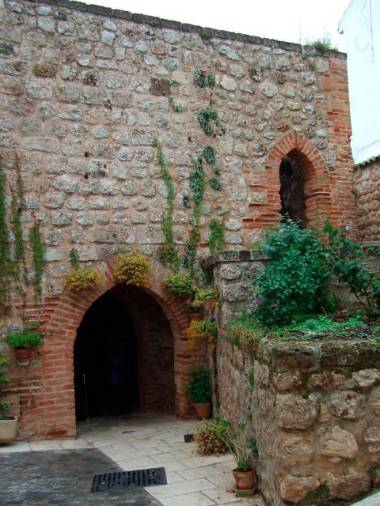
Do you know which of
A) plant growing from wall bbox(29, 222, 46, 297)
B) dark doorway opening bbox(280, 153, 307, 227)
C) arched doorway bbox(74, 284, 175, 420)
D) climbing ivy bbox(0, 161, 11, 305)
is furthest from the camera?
dark doorway opening bbox(280, 153, 307, 227)

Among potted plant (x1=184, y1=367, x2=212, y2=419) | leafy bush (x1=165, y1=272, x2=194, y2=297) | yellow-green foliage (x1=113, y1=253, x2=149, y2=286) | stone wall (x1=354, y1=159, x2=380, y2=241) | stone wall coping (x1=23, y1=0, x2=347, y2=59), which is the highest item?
stone wall coping (x1=23, y1=0, x2=347, y2=59)

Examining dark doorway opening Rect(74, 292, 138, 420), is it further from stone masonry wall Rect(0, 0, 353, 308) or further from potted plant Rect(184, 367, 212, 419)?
stone masonry wall Rect(0, 0, 353, 308)

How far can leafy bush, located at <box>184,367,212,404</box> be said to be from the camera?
8469 mm

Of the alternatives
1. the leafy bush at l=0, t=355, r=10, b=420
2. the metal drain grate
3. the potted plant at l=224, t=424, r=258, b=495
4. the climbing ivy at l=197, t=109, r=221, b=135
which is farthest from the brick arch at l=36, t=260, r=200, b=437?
the potted plant at l=224, t=424, r=258, b=495

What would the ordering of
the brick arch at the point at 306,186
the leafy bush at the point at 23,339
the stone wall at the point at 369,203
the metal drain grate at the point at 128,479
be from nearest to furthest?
1. the metal drain grate at the point at 128,479
2. the leafy bush at the point at 23,339
3. the brick arch at the point at 306,186
4. the stone wall at the point at 369,203

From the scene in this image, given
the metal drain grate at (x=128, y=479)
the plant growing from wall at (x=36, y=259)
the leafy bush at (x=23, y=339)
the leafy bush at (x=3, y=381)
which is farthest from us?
the plant growing from wall at (x=36, y=259)

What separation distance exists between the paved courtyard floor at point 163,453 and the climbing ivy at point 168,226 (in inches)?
92.8

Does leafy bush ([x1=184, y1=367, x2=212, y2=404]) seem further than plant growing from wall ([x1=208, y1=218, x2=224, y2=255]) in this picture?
No

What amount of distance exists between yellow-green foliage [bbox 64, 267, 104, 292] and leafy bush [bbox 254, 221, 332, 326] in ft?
8.46

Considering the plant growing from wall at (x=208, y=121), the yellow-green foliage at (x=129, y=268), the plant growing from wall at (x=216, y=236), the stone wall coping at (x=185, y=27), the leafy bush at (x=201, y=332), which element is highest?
the stone wall coping at (x=185, y=27)

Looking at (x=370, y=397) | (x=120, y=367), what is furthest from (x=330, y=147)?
(x=370, y=397)

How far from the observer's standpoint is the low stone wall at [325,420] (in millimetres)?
4309

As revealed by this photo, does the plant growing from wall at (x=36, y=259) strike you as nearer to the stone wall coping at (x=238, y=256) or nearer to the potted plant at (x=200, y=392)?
the stone wall coping at (x=238, y=256)

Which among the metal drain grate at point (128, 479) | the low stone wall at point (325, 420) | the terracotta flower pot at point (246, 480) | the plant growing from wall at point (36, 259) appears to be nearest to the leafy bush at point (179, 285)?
the plant growing from wall at point (36, 259)
